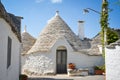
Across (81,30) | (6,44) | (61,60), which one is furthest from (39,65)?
(6,44)

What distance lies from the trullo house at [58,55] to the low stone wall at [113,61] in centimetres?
990

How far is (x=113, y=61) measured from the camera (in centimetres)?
1495

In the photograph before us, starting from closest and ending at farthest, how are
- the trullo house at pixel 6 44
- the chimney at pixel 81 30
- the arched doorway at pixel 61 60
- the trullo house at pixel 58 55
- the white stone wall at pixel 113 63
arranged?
the trullo house at pixel 6 44 < the white stone wall at pixel 113 63 < the trullo house at pixel 58 55 < the arched doorway at pixel 61 60 < the chimney at pixel 81 30

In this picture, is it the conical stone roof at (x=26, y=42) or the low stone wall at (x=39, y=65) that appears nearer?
the low stone wall at (x=39, y=65)

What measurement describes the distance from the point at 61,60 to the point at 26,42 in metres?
5.73

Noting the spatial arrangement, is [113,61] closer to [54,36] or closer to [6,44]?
[6,44]

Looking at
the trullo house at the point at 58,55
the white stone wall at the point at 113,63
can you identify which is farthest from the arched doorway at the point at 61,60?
the white stone wall at the point at 113,63

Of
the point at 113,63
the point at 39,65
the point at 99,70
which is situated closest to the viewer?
the point at 113,63

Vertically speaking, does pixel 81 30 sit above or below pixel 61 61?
above

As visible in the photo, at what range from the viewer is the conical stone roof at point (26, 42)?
2804 centimetres

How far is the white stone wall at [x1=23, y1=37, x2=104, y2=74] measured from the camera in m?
24.7

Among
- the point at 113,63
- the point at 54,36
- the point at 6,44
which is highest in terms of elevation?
the point at 54,36

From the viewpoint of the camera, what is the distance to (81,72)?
23.5 metres

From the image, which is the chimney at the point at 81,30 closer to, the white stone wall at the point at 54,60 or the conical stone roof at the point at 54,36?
the conical stone roof at the point at 54,36
